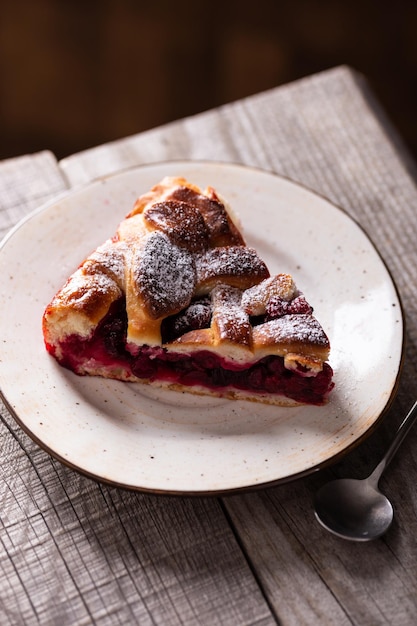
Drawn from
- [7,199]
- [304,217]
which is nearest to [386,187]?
[304,217]

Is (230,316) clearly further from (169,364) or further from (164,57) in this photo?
(164,57)

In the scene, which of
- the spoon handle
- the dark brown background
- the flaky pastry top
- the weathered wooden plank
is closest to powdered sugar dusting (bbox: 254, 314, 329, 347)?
the flaky pastry top

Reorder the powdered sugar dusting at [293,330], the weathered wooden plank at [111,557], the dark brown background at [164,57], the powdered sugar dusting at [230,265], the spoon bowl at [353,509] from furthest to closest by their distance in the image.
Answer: the dark brown background at [164,57] < the powdered sugar dusting at [230,265] < the powdered sugar dusting at [293,330] < the spoon bowl at [353,509] < the weathered wooden plank at [111,557]

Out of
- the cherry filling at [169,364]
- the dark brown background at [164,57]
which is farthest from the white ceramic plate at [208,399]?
the dark brown background at [164,57]

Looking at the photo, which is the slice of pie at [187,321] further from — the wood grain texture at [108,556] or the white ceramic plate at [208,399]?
the wood grain texture at [108,556]

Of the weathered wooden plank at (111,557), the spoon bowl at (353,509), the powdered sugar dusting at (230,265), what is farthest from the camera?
the powdered sugar dusting at (230,265)

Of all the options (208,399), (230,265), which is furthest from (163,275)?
(208,399)

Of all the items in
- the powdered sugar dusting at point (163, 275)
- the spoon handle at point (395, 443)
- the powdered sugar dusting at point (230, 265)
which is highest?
the powdered sugar dusting at point (163, 275)
